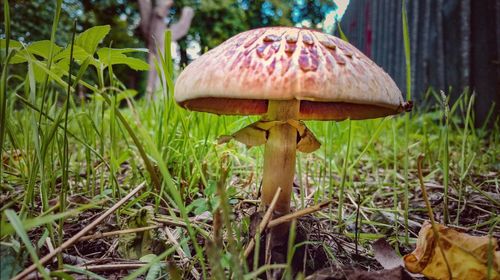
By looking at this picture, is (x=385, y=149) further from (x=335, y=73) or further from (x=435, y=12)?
(x=335, y=73)

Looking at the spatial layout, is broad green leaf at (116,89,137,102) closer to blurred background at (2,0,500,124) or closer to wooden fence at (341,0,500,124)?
blurred background at (2,0,500,124)

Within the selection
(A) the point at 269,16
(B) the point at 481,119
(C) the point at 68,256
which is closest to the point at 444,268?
(C) the point at 68,256

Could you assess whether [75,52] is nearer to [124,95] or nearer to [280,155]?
[124,95]

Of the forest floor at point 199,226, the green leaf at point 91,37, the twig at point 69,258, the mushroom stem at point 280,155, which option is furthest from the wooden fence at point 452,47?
the twig at point 69,258

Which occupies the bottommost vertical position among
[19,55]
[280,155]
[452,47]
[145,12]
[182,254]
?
[182,254]

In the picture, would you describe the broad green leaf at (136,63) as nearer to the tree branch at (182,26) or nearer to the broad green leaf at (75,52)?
the broad green leaf at (75,52)

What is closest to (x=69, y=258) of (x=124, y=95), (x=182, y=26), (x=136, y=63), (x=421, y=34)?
(x=136, y=63)
